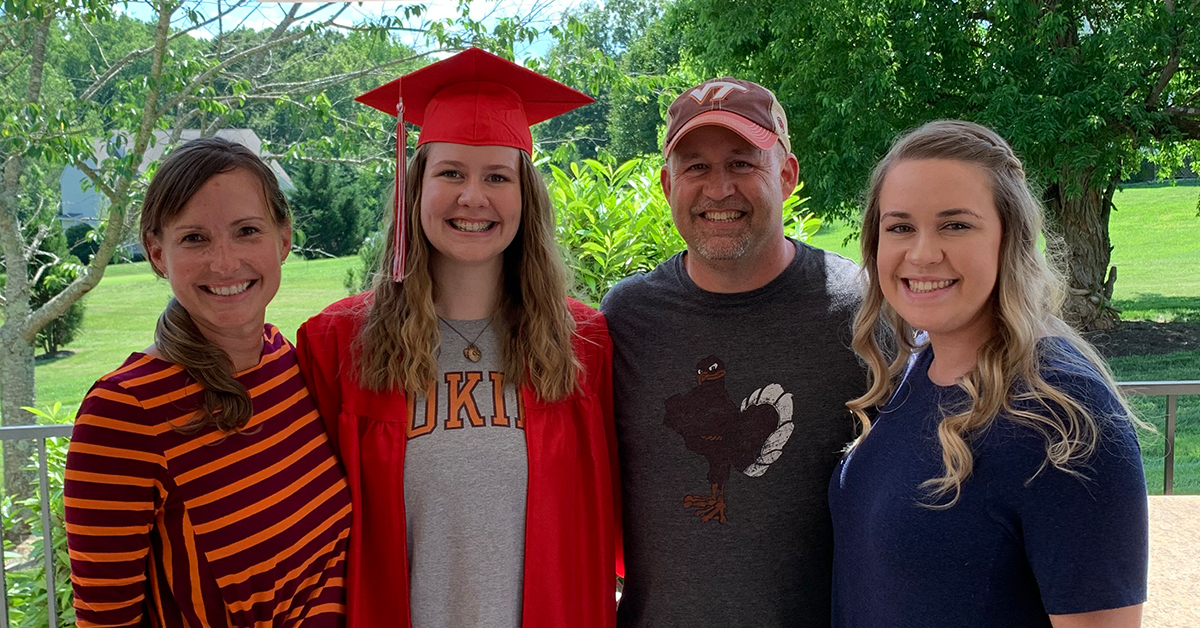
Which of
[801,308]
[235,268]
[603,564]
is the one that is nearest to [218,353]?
[235,268]

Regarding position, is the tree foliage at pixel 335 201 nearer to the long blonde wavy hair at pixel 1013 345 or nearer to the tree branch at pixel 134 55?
the tree branch at pixel 134 55

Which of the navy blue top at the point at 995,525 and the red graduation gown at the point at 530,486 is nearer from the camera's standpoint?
the navy blue top at the point at 995,525

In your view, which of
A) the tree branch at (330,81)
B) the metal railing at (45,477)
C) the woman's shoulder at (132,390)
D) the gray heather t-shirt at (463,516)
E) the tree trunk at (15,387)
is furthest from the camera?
the tree trunk at (15,387)

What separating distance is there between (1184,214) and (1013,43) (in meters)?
15.9

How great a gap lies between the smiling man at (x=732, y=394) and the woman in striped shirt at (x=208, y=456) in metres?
0.68

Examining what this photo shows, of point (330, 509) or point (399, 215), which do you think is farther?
point (399, 215)

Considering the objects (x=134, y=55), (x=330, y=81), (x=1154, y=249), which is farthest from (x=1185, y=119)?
(x=1154, y=249)

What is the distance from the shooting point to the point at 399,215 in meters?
1.98

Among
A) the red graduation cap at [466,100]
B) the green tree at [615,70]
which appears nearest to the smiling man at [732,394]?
the red graduation cap at [466,100]

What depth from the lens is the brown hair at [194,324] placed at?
1615mm

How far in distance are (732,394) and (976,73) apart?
34.4ft

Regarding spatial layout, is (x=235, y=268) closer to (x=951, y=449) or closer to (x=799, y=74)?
(x=951, y=449)

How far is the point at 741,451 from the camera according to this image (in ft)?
6.29

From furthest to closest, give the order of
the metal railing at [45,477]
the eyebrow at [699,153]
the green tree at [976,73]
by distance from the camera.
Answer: the green tree at [976,73] → the metal railing at [45,477] → the eyebrow at [699,153]
